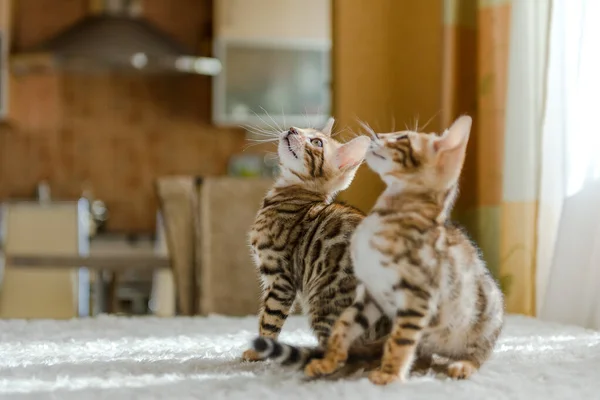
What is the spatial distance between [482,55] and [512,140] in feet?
0.84

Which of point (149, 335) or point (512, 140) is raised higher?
point (512, 140)

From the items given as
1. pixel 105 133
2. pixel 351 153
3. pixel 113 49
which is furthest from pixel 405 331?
pixel 105 133

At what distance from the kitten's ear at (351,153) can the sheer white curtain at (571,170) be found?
2.09ft

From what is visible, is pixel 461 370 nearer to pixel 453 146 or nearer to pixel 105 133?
pixel 453 146

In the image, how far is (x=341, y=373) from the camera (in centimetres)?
80

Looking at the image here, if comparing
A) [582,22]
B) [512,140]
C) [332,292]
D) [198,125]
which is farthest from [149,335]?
[198,125]

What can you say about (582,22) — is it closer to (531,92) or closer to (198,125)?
(531,92)

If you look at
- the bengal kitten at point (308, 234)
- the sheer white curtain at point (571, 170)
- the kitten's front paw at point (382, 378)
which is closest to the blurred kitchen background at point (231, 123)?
the sheer white curtain at point (571, 170)

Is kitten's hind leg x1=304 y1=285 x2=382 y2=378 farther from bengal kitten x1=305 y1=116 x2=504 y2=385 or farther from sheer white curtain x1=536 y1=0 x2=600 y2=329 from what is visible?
sheer white curtain x1=536 y1=0 x2=600 y2=329

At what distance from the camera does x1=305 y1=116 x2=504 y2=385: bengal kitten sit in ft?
2.43

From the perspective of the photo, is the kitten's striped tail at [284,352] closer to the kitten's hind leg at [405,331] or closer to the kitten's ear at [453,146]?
the kitten's hind leg at [405,331]

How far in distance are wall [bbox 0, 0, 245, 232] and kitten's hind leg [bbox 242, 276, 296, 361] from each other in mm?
3919

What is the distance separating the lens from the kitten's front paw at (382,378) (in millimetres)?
739

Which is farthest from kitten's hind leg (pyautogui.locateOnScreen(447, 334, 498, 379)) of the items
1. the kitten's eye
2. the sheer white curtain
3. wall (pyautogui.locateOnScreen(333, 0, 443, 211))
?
wall (pyautogui.locateOnScreen(333, 0, 443, 211))
